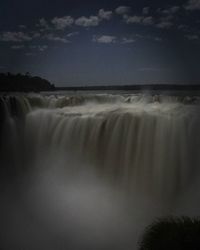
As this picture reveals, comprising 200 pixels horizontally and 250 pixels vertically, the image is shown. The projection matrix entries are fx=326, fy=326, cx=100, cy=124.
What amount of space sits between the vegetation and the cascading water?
22cm

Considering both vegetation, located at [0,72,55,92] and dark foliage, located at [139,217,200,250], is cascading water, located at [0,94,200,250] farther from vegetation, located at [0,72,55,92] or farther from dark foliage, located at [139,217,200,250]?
dark foliage, located at [139,217,200,250]

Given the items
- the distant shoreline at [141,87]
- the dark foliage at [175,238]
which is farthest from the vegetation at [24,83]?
the dark foliage at [175,238]

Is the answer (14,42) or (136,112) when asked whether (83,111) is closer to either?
(136,112)

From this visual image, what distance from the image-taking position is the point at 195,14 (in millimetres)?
4906

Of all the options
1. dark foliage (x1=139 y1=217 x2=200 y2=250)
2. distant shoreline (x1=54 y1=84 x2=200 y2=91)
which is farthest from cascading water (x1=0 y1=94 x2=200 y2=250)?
dark foliage (x1=139 y1=217 x2=200 y2=250)

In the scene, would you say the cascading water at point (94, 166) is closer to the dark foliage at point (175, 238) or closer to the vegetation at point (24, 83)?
the vegetation at point (24, 83)

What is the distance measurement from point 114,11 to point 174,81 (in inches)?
57.9

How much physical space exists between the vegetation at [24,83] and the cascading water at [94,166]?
22 cm

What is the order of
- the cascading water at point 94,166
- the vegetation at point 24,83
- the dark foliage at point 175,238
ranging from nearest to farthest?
the dark foliage at point 175,238, the cascading water at point 94,166, the vegetation at point 24,83

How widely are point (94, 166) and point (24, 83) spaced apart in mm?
2128

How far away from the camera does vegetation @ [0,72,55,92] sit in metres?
6.02

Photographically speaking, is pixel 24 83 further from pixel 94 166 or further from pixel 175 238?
Answer: pixel 175 238

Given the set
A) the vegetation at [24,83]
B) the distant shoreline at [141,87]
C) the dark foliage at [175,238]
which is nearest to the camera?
the dark foliage at [175,238]

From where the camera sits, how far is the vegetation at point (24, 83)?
6.02m
